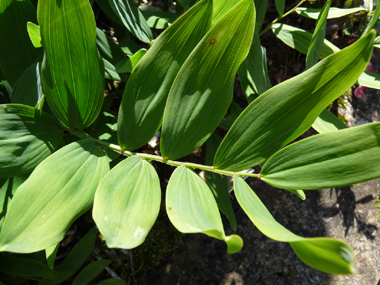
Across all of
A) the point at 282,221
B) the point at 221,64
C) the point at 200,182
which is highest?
the point at 221,64

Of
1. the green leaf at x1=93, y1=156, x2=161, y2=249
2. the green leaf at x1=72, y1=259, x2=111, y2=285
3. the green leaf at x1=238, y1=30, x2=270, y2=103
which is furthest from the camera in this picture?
the green leaf at x1=72, y1=259, x2=111, y2=285

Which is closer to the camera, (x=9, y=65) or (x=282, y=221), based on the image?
(x=9, y=65)

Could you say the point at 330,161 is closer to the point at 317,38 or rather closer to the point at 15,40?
the point at 317,38

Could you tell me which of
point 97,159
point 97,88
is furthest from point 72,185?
point 97,88

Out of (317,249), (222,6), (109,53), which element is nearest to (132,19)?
(109,53)

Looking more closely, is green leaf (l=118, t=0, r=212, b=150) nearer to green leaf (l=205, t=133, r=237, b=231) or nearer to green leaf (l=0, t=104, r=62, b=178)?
green leaf (l=0, t=104, r=62, b=178)

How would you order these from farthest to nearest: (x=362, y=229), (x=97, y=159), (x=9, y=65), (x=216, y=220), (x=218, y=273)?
(x=362, y=229) → (x=218, y=273) → (x=9, y=65) → (x=97, y=159) → (x=216, y=220)

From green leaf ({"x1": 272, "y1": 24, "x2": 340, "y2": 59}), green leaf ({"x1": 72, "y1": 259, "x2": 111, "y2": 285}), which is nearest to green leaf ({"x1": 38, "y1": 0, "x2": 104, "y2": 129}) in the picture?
green leaf ({"x1": 72, "y1": 259, "x2": 111, "y2": 285})

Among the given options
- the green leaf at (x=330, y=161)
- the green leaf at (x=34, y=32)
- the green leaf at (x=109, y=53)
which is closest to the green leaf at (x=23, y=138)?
the green leaf at (x=34, y=32)

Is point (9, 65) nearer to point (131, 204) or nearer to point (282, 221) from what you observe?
point (131, 204)
